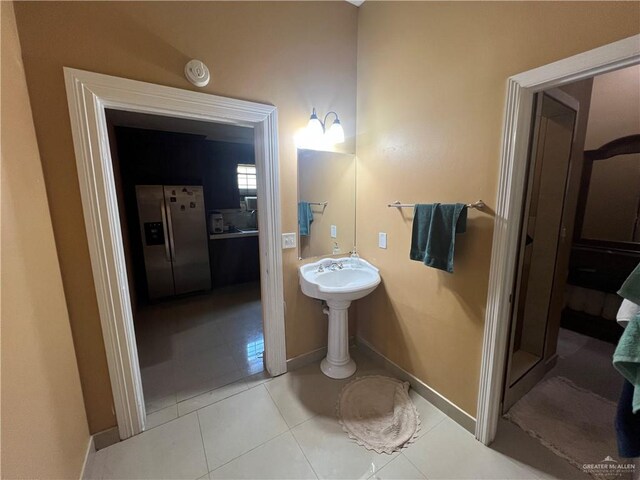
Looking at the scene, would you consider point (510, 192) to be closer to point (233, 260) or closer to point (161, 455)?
point (161, 455)

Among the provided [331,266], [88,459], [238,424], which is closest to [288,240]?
[331,266]

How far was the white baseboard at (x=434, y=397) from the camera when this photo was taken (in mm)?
1660

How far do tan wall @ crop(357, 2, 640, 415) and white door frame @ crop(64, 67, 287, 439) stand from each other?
2.89 feet

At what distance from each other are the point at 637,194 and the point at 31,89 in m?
4.50

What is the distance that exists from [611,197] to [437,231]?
2374 millimetres

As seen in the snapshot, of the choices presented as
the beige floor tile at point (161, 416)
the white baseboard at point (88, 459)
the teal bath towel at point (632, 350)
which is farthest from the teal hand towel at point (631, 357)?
the white baseboard at point (88, 459)

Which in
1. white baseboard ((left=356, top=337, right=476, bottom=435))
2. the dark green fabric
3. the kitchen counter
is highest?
the dark green fabric

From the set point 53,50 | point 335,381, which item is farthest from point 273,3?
point 335,381

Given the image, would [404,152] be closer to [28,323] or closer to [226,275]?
[28,323]

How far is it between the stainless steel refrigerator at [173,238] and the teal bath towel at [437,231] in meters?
3.19

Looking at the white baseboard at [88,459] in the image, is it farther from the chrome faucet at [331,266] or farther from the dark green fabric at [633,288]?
the dark green fabric at [633,288]

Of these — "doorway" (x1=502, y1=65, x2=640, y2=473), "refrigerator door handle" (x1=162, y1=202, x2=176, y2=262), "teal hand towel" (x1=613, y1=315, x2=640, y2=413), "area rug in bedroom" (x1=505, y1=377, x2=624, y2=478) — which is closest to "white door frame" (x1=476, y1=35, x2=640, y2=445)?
"doorway" (x1=502, y1=65, x2=640, y2=473)

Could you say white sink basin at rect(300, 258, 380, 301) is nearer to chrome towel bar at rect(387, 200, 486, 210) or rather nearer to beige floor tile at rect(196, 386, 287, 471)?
chrome towel bar at rect(387, 200, 486, 210)

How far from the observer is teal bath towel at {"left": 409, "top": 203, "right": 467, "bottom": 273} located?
1.49m
